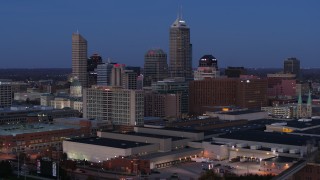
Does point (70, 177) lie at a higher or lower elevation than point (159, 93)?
lower

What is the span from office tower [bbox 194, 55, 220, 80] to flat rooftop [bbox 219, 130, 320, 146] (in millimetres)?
43073

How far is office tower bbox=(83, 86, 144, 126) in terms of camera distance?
56.8m

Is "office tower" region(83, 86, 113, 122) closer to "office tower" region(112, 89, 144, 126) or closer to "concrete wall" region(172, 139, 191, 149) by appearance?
"office tower" region(112, 89, 144, 126)

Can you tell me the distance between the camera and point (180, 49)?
115 metres

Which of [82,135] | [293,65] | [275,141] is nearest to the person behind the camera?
[275,141]

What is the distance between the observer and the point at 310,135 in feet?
151

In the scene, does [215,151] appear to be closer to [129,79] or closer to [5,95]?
[129,79]

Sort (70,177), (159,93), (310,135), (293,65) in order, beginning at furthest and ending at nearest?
(293,65) → (159,93) → (310,135) → (70,177)

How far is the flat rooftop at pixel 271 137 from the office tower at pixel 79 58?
68.3 meters

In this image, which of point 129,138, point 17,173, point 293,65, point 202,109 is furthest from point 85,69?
point 17,173

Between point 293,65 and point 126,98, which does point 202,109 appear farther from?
point 293,65

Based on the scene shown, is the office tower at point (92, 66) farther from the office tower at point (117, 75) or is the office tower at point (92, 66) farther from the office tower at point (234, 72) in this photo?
the office tower at point (117, 75)

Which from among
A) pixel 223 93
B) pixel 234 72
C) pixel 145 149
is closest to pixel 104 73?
pixel 223 93

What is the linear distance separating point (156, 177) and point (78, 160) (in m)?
8.88
